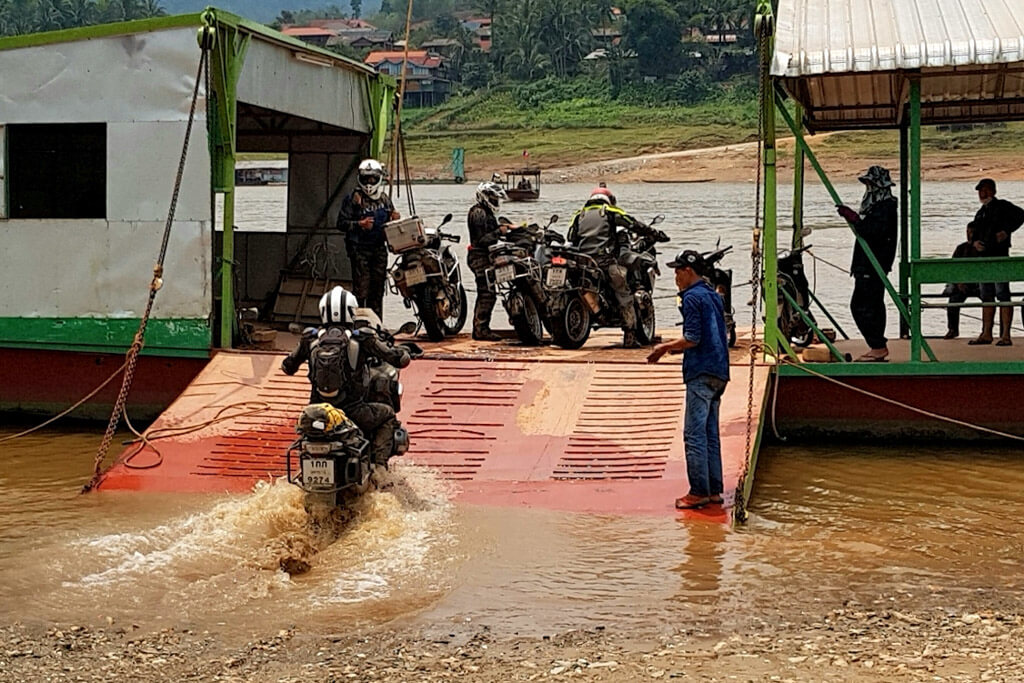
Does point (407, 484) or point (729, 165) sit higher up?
point (729, 165)

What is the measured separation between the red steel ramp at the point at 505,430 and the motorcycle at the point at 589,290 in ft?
→ 2.50

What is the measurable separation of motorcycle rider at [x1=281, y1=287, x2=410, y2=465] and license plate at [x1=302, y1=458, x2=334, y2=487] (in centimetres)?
48

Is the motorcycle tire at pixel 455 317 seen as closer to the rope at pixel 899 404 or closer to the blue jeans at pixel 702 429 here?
the rope at pixel 899 404

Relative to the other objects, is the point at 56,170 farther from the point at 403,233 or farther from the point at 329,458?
the point at 329,458

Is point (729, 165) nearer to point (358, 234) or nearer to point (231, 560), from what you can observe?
point (358, 234)

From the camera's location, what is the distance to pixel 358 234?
13.0 meters

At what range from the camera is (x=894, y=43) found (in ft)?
34.0

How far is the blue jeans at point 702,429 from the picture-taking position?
8.73 meters

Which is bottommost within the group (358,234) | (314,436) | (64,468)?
(64,468)

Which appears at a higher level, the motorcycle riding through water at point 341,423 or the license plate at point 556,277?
the license plate at point 556,277

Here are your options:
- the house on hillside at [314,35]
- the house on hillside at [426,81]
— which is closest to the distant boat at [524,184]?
the house on hillside at [426,81]

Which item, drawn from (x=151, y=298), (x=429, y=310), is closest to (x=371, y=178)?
(x=429, y=310)

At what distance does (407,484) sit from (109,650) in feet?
9.09

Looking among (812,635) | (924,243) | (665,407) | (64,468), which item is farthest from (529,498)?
(924,243)
